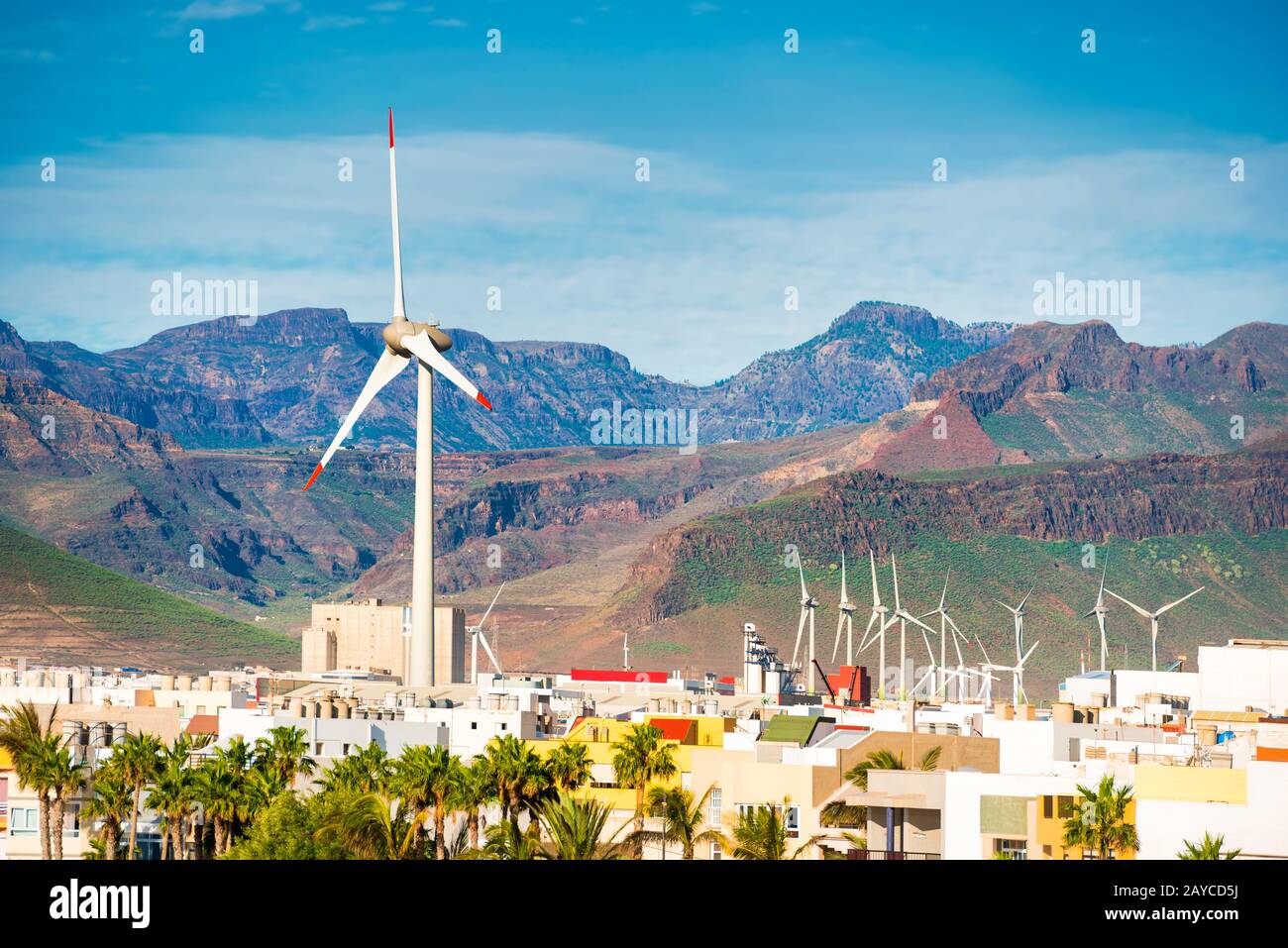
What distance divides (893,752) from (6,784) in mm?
33804

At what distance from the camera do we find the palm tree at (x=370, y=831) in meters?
65.5

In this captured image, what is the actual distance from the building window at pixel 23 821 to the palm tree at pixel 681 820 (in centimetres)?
2028

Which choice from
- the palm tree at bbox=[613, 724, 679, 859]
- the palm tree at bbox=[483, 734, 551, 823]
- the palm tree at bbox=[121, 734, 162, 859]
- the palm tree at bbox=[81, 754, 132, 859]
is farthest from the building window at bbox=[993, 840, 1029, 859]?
the palm tree at bbox=[81, 754, 132, 859]

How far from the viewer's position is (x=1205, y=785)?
234 ft

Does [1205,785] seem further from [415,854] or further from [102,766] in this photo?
[102,766]

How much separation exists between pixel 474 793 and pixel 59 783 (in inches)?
521

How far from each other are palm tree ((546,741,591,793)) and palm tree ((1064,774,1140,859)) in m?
20.7

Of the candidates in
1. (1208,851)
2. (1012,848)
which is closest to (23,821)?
(1012,848)

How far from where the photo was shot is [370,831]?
220 ft

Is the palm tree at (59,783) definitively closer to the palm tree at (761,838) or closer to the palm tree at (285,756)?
the palm tree at (285,756)
